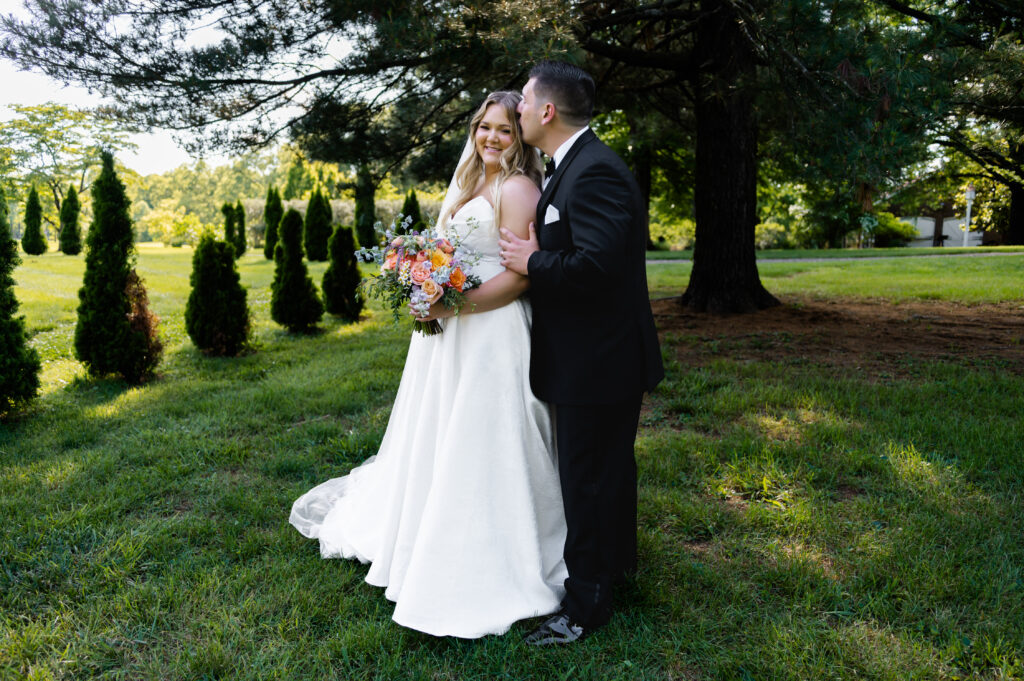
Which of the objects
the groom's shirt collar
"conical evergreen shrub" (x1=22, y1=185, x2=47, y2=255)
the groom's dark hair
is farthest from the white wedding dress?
"conical evergreen shrub" (x1=22, y1=185, x2=47, y2=255)

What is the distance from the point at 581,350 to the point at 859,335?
6671mm

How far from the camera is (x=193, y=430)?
198 inches

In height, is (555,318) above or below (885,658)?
above

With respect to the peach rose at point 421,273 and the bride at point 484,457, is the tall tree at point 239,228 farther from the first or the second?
the peach rose at point 421,273

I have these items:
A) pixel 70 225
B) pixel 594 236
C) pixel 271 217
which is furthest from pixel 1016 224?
pixel 70 225

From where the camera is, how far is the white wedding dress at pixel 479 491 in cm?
261

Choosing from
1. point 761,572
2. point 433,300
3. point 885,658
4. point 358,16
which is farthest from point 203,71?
point 885,658

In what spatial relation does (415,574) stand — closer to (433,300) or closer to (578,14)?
(433,300)

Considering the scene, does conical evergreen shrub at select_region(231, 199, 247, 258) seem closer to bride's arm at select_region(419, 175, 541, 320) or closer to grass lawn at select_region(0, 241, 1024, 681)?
grass lawn at select_region(0, 241, 1024, 681)

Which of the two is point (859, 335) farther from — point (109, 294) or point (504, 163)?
point (109, 294)

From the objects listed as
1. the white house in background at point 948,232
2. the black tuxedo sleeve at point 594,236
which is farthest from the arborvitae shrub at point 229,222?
the white house in background at point 948,232

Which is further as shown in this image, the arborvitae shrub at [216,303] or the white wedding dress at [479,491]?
the arborvitae shrub at [216,303]

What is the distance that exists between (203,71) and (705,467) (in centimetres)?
557

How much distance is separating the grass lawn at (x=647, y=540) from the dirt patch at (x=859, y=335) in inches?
22.2
